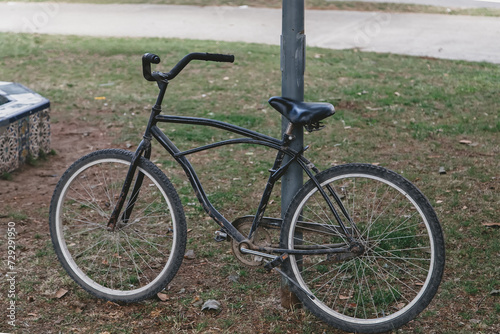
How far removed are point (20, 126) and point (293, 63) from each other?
10.3 ft

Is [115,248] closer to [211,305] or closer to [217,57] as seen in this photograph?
[211,305]

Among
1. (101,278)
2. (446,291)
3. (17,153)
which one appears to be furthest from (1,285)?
(446,291)

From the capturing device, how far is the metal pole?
3236mm

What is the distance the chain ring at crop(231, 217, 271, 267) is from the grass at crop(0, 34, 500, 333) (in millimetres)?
319

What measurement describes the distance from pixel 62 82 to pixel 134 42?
7.65 feet

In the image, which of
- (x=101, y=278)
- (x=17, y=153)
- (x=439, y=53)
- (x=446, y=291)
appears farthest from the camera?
(x=439, y=53)

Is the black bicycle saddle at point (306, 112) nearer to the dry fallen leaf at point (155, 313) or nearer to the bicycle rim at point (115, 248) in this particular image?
the bicycle rim at point (115, 248)

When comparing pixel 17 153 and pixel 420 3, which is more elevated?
pixel 420 3

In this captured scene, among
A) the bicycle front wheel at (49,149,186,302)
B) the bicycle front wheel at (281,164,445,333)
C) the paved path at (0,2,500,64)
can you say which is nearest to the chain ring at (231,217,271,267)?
the bicycle front wheel at (281,164,445,333)

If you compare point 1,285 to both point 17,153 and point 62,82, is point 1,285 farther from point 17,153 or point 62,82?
point 62,82

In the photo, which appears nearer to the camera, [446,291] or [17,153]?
[446,291]

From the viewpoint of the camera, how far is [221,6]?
14688 millimetres

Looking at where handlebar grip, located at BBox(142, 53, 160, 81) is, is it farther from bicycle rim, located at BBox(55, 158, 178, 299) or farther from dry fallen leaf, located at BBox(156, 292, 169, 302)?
dry fallen leaf, located at BBox(156, 292, 169, 302)

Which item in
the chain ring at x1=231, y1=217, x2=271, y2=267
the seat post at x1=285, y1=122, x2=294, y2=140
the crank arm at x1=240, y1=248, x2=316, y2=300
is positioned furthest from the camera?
the chain ring at x1=231, y1=217, x2=271, y2=267
